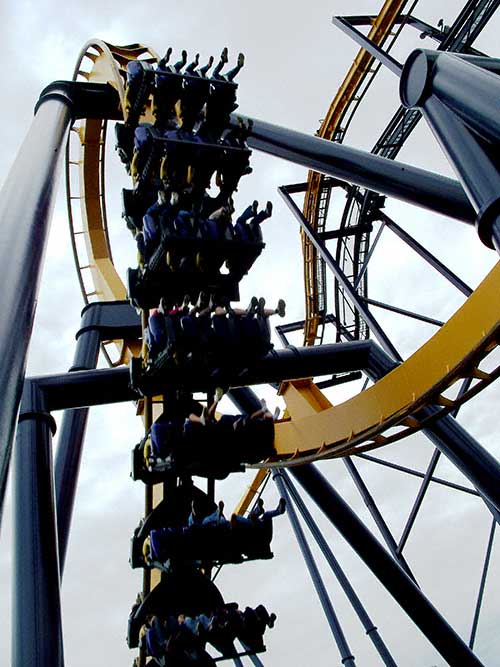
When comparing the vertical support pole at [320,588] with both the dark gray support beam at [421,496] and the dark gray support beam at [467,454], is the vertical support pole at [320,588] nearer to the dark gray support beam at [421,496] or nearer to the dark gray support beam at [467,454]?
the dark gray support beam at [421,496]

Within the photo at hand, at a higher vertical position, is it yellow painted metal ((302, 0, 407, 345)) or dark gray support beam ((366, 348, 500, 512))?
yellow painted metal ((302, 0, 407, 345))

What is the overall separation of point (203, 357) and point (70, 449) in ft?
7.02

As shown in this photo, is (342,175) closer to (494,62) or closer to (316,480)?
(494,62)

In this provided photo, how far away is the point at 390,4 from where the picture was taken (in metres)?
10.1

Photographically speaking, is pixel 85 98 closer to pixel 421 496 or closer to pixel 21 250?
pixel 21 250

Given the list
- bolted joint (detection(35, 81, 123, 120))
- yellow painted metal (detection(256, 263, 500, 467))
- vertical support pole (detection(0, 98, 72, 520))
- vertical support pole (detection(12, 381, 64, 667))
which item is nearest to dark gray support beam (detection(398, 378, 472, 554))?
yellow painted metal (detection(256, 263, 500, 467))

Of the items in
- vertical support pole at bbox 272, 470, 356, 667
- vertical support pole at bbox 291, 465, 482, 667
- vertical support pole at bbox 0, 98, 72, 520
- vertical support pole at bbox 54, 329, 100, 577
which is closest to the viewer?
vertical support pole at bbox 0, 98, 72, 520

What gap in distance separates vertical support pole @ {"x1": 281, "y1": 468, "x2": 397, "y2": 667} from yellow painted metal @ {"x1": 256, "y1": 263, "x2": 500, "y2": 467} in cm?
321

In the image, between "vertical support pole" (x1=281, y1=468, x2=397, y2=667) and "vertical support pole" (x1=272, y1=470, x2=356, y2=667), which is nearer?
"vertical support pole" (x1=281, y1=468, x2=397, y2=667)

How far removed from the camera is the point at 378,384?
7.03m

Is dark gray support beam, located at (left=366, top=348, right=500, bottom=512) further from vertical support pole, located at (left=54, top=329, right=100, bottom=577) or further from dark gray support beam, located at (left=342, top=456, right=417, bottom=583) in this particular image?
vertical support pole, located at (left=54, top=329, right=100, bottom=577)

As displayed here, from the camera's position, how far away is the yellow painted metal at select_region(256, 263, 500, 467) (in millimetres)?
5801

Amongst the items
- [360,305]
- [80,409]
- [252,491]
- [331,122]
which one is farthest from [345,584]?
[331,122]

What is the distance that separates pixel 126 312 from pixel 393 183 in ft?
9.90
